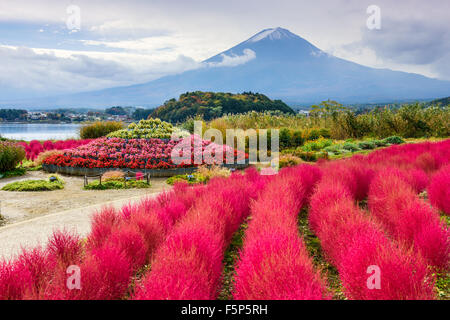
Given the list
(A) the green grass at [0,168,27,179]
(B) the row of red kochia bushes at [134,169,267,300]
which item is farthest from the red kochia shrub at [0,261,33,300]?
(A) the green grass at [0,168,27,179]

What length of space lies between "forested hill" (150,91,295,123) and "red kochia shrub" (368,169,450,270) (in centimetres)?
3769

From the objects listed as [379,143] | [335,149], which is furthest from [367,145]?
[335,149]

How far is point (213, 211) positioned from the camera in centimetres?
384

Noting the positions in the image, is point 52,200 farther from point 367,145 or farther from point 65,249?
point 367,145

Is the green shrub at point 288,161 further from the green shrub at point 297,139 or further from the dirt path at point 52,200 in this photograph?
the green shrub at point 297,139

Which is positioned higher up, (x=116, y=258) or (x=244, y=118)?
(x=244, y=118)

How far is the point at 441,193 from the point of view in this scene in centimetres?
500

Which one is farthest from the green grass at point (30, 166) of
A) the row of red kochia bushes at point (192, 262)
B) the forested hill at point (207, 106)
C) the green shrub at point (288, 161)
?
the forested hill at point (207, 106)

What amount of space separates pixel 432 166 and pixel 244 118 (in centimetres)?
1524
